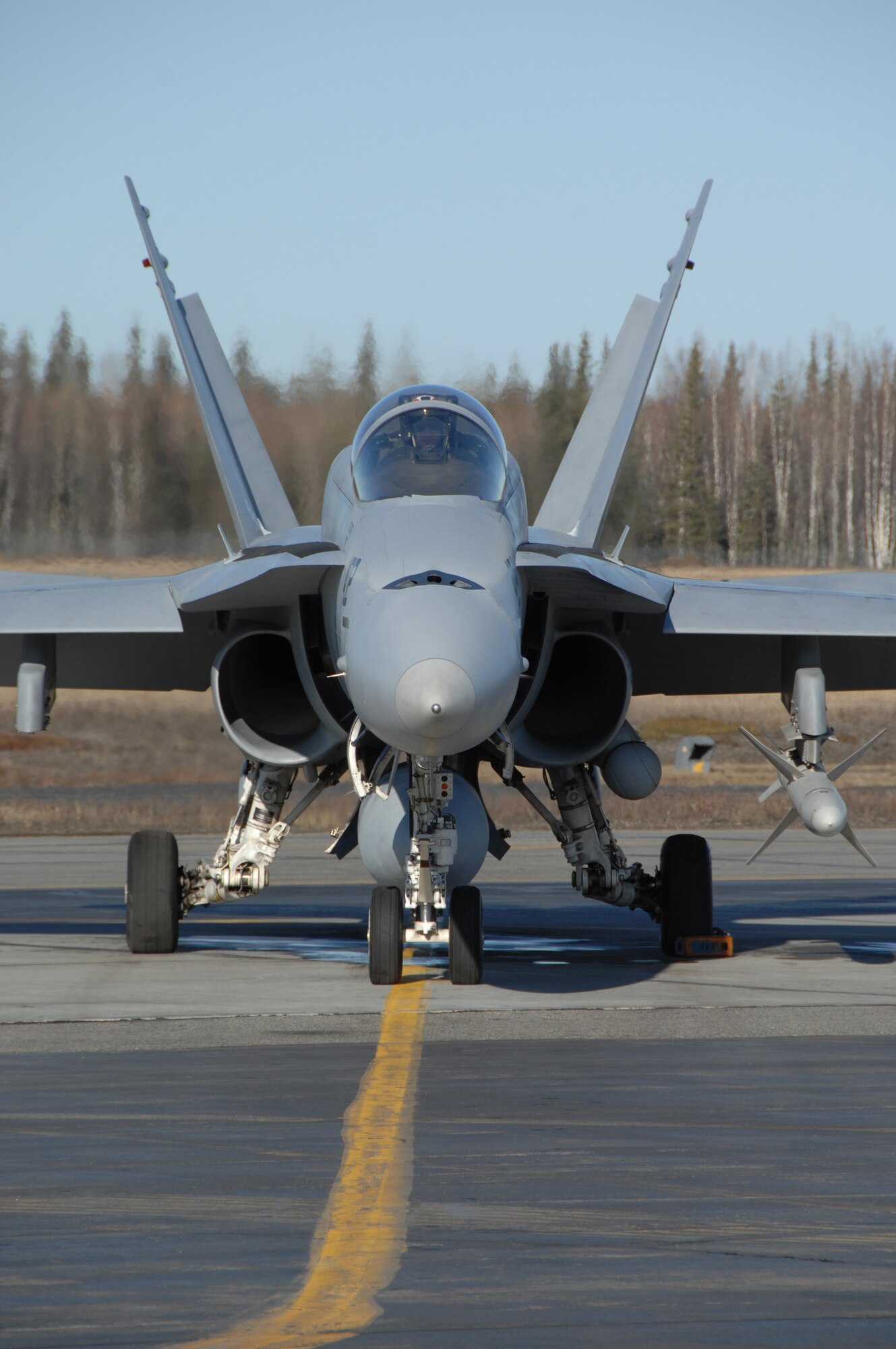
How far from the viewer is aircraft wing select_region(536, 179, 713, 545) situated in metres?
12.6

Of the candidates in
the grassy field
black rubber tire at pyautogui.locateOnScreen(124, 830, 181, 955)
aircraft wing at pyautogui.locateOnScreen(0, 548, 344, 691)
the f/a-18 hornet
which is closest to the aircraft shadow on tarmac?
black rubber tire at pyautogui.locateOnScreen(124, 830, 181, 955)

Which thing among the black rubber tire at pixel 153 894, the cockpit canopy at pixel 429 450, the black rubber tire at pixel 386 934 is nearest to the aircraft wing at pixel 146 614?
the cockpit canopy at pixel 429 450

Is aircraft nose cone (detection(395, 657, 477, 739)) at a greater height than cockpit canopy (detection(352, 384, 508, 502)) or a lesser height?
lesser

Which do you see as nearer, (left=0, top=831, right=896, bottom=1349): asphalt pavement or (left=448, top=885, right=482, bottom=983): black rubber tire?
(left=0, top=831, right=896, bottom=1349): asphalt pavement

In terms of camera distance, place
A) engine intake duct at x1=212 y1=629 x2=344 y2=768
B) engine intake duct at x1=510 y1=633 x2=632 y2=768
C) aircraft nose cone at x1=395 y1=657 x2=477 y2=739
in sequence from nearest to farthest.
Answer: aircraft nose cone at x1=395 y1=657 x2=477 y2=739, engine intake duct at x1=510 y1=633 x2=632 y2=768, engine intake duct at x1=212 y1=629 x2=344 y2=768

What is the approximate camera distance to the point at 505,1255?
4.24 metres

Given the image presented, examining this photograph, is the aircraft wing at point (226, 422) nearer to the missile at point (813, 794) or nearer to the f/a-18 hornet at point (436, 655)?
the f/a-18 hornet at point (436, 655)

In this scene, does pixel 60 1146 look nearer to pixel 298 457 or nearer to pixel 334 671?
pixel 334 671

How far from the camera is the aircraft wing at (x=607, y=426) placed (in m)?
12.6

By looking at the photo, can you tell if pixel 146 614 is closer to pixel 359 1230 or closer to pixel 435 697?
pixel 435 697

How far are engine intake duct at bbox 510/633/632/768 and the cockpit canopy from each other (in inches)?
49.9

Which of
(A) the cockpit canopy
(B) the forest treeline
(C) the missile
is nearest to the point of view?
(A) the cockpit canopy

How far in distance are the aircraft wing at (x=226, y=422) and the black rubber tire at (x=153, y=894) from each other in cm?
256

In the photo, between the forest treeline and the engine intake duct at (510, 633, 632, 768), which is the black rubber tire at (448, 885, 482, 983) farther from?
the forest treeline
